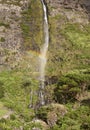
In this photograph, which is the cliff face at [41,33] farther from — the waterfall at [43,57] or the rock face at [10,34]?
the waterfall at [43,57]

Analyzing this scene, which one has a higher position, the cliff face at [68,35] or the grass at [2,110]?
the cliff face at [68,35]

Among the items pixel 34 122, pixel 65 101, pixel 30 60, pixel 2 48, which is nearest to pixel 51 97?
pixel 65 101

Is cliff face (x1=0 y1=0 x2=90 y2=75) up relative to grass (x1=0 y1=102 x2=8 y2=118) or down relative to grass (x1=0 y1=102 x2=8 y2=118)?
up

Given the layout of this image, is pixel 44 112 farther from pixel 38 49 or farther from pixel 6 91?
pixel 38 49

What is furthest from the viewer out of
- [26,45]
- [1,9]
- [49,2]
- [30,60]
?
[49,2]

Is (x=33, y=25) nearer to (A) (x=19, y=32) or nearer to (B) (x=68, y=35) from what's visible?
(A) (x=19, y=32)

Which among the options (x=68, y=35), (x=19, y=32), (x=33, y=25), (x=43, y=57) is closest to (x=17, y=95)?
(x=43, y=57)

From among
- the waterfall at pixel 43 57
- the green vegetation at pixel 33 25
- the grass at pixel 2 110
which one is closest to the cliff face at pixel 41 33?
the green vegetation at pixel 33 25

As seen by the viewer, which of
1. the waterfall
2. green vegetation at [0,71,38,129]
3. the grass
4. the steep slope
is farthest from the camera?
the waterfall

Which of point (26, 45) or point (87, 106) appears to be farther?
point (26, 45)

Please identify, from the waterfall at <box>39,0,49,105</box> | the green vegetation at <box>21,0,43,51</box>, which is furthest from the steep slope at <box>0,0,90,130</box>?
the waterfall at <box>39,0,49,105</box>

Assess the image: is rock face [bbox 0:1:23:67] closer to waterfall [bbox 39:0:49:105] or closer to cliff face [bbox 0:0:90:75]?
cliff face [bbox 0:0:90:75]

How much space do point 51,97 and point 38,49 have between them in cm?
1873

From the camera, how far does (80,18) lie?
82.6 m
